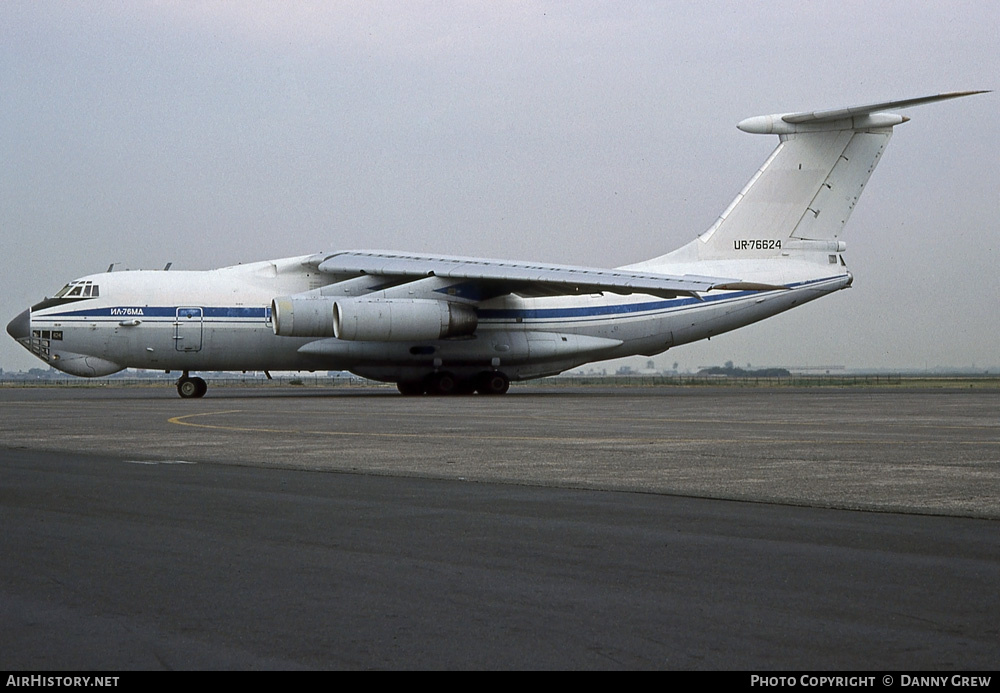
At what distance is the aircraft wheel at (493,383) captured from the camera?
117 feet

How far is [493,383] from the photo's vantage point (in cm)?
3559

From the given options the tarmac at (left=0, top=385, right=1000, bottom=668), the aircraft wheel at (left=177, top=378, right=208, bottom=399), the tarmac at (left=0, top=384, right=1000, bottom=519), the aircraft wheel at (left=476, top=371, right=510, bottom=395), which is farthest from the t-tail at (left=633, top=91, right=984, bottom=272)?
the tarmac at (left=0, top=385, right=1000, bottom=668)

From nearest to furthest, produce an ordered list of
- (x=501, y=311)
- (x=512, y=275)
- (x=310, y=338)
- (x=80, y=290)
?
1. (x=512, y=275)
2. (x=80, y=290)
3. (x=310, y=338)
4. (x=501, y=311)

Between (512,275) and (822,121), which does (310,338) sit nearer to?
(512,275)

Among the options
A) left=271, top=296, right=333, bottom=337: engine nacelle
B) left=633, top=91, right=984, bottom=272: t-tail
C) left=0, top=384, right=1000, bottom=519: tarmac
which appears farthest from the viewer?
left=633, top=91, right=984, bottom=272: t-tail

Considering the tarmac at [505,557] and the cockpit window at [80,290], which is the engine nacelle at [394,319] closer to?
the cockpit window at [80,290]

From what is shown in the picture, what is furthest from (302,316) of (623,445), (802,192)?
(623,445)

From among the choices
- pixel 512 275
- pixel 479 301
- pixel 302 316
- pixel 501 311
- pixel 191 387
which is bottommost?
pixel 191 387

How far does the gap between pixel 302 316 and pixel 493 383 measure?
22.7 ft

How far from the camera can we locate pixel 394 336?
32.1 meters

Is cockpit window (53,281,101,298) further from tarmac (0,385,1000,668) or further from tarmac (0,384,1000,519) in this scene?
tarmac (0,385,1000,668)

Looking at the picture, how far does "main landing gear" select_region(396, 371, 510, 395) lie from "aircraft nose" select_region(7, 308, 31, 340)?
36.3ft

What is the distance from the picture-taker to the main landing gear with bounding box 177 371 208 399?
111ft
